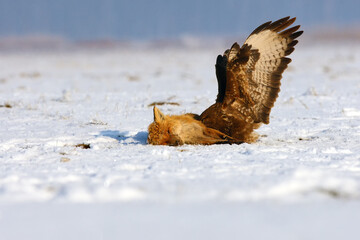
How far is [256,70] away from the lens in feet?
17.2

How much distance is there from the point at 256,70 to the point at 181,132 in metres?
1.12

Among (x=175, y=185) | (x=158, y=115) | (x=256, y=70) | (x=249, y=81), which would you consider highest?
(x=256, y=70)

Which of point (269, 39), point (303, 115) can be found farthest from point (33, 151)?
point (303, 115)

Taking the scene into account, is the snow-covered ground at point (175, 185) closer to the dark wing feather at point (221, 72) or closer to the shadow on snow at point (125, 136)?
the shadow on snow at point (125, 136)

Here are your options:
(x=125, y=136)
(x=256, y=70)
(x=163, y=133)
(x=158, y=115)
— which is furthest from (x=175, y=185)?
(x=125, y=136)

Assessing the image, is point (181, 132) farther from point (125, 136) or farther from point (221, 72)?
point (125, 136)

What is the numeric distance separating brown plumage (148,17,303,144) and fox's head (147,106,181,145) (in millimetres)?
53

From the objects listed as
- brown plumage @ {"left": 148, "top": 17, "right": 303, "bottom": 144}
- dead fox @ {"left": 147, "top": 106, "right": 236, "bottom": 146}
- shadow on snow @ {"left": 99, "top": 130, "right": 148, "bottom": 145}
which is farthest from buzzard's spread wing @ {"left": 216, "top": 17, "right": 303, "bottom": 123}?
shadow on snow @ {"left": 99, "top": 130, "right": 148, "bottom": 145}

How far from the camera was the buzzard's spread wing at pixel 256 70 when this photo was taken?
488 cm

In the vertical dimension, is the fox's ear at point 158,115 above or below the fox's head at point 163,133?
above

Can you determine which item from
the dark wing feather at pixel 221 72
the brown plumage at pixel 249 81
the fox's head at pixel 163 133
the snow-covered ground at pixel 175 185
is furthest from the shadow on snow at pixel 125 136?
the dark wing feather at pixel 221 72

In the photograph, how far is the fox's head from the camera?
193 inches

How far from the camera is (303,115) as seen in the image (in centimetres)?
750

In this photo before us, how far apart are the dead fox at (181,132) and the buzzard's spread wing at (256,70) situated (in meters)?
0.34
